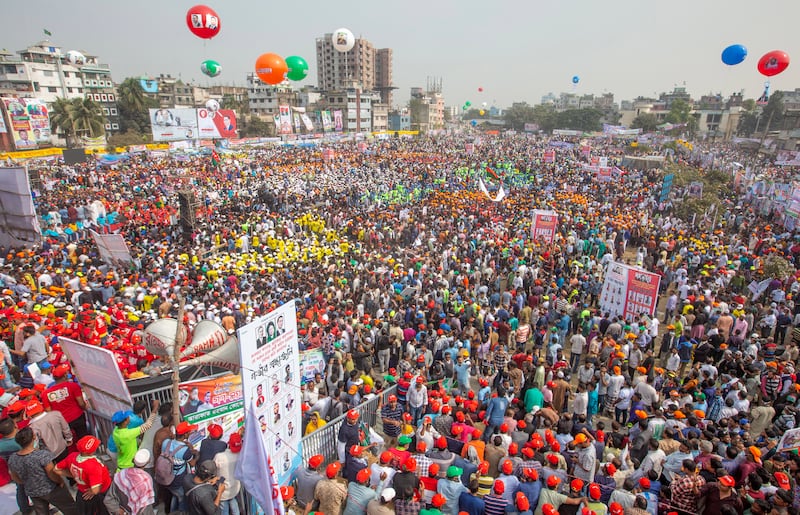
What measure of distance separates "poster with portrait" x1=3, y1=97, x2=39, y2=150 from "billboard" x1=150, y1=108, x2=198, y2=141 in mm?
9722

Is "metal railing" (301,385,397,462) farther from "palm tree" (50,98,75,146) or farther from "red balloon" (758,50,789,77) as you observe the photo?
"palm tree" (50,98,75,146)

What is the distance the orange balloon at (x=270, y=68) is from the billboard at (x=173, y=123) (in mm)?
15673

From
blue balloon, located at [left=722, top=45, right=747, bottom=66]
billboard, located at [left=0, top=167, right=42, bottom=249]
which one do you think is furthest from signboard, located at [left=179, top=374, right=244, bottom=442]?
blue balloon, located at [left=722, top=45, right=747, bottom=66]

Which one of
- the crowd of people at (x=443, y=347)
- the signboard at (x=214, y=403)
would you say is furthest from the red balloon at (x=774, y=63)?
the signboard at (x=214, y=403)

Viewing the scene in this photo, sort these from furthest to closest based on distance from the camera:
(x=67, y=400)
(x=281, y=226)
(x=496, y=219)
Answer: (x=496, y=219)
(x=281, y=226)
(x=67, y=400)

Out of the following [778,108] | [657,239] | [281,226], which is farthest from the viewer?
[778,108]

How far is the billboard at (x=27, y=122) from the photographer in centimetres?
3397

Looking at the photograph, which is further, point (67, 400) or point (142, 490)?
point (67, 400)

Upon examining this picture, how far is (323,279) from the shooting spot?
38.2 ft

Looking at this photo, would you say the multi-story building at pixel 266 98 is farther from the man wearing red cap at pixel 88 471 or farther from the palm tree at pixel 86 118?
the man wearing red cap at pixel 88 471

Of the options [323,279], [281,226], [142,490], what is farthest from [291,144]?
[142,490]

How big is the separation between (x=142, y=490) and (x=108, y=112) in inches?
2668

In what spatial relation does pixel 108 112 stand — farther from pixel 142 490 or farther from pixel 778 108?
pixel 778 108

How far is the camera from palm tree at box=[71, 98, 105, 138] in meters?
39.2
